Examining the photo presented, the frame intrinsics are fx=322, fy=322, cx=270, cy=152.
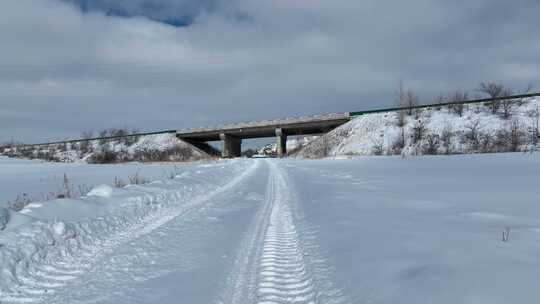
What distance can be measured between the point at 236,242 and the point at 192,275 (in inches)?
55.8

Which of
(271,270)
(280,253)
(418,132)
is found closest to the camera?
(271,270)

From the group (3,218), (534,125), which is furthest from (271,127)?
(3,218)

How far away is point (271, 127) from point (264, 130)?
9.35 feet

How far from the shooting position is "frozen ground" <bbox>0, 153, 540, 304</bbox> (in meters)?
3.27

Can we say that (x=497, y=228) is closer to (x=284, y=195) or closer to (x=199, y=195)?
(x=284, y=195)

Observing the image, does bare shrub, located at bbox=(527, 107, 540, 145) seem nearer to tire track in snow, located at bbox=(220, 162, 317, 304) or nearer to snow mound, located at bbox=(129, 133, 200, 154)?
tire track in snow, located at bbox=(220, 162, 317, 304)

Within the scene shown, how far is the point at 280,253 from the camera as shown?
4.68m

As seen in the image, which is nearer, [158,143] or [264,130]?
[264,130]

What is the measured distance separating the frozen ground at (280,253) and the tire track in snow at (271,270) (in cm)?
2

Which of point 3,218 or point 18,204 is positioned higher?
point 3,218

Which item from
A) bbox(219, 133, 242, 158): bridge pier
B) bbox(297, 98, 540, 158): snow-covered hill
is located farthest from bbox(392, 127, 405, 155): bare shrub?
bbox(219, 133, 242, 158): bridge pier

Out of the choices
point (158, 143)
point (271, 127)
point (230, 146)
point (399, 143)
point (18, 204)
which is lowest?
point (18, 204)

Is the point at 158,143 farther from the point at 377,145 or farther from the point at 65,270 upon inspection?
the point at 65,270

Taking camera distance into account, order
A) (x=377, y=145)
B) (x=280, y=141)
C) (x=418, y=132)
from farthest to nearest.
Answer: (x=280, y=141) < (x=377, y=145) < (x=418, y=132)
